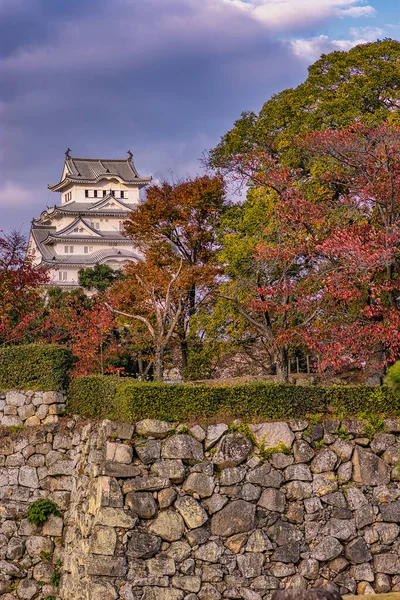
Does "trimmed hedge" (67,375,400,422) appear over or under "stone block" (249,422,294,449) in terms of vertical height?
over

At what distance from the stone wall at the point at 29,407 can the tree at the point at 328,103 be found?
32.9 feet

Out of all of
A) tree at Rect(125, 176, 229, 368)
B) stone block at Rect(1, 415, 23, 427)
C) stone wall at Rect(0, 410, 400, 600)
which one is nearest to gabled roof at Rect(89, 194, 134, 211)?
tree at Rect(125, 176, 229, 368)

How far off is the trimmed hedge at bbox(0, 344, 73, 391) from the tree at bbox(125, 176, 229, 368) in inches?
480

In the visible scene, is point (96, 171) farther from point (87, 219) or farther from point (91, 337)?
point (91, 337)

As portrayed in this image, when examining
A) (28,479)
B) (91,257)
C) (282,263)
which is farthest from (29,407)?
(91,257)

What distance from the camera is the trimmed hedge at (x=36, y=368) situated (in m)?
17.3

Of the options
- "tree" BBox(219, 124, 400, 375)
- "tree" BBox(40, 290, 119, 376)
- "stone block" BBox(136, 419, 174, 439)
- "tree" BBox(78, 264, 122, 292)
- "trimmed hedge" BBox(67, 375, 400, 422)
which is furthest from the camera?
"tree" BBox(78, 264, 122, 292)

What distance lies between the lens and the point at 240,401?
14594 millimetres

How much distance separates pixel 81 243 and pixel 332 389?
200 ft

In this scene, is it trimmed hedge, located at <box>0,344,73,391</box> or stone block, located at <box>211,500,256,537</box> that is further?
trimmed hedge, located at <box>0,344,73,391</box>

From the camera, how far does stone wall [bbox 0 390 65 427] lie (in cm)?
1722

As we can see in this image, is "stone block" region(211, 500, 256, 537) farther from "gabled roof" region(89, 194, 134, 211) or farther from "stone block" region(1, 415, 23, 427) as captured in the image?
"gabled roof" region(89, 194, 134, 211)

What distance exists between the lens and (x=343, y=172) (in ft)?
69.8

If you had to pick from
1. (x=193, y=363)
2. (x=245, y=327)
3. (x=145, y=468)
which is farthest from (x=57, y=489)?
(x=193, y=363)
